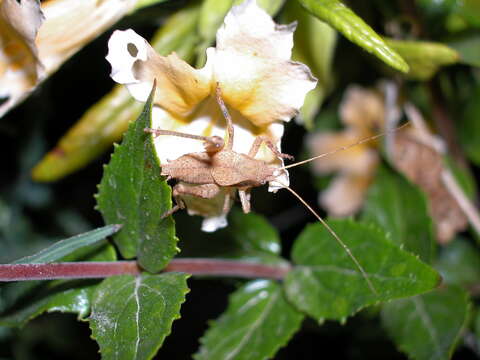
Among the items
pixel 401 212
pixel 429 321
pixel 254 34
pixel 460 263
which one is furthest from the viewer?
pixel 460 263

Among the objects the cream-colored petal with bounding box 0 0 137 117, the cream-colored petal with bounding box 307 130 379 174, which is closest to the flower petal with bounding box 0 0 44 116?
the cream-colored petal with bounding box 0 0 137 117

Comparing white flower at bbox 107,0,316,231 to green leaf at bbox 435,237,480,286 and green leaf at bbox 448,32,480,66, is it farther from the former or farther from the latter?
green leaf at bbox 435,237,480,286

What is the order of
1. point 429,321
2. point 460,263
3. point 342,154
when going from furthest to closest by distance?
point 342,154 < point 460,263 < point 429,321

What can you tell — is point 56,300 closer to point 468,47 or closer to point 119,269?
point 119,269

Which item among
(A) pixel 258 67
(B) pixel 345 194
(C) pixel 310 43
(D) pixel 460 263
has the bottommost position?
(D) pixel 460 263

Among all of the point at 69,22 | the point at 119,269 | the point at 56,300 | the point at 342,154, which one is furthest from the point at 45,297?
the point at 342,154

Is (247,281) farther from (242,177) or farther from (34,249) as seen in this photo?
(34,249)

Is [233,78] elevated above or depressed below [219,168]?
above
